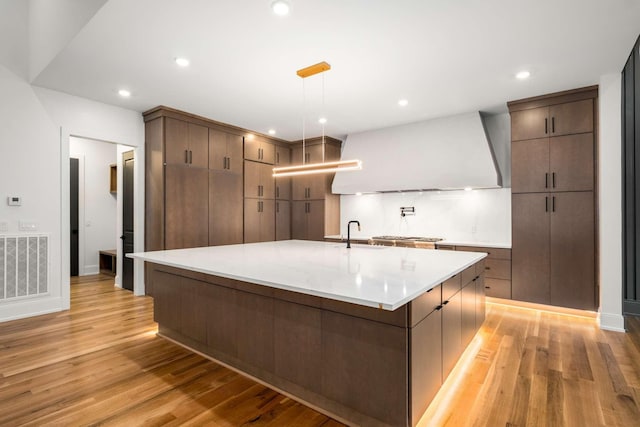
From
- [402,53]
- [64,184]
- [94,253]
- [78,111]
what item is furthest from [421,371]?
[94,253]

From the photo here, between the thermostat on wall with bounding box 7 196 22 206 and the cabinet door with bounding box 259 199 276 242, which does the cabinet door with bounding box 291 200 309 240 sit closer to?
the cabinet door with bounding box 259 199 276 242

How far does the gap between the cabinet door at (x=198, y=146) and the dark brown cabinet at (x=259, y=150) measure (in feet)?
2.80

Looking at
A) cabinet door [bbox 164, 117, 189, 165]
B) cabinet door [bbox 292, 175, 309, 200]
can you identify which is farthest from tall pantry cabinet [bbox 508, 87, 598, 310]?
cabinet door [bbox 164, 117, 189, 165]

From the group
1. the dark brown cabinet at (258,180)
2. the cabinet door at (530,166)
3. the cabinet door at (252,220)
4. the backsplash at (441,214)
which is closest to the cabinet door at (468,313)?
the cabinet door at (530,166)

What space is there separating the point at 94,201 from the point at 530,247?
25.9 feet

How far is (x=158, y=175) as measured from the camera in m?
4.82

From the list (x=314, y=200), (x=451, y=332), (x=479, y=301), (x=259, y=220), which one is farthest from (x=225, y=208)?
(x=451, y=332)

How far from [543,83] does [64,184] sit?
237 inches

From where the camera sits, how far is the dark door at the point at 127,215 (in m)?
5.20

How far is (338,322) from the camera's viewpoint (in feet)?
6.34

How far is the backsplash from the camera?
4980mm

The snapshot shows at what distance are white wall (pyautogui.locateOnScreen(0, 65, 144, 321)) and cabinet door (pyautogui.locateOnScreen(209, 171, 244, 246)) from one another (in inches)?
67.1

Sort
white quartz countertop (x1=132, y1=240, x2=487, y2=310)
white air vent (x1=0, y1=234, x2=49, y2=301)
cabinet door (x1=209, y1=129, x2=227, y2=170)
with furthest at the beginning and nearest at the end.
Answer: cabinet door (x1=209, y1=129, x2=227, y2=170)
white air vent (x1=0, y1=234, x2=49, y2=301)
white quartz countertop (x1=132, y1=240, x2=487, y2=310)

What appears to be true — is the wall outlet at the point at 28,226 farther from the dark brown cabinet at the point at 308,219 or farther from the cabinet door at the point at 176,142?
the dark brown cabinet at the point at 308,219
